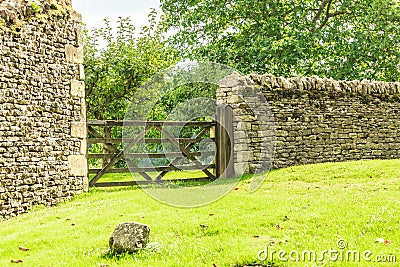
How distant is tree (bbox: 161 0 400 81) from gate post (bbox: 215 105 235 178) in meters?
6.20

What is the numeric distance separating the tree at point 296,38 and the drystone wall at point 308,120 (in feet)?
14.2

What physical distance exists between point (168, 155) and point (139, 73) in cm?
539

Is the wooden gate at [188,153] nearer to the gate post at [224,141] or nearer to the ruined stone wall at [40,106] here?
the gate post at [224,141]

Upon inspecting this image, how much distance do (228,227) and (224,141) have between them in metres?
6.19

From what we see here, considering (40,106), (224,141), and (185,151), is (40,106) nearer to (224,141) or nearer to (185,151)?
(185,151)

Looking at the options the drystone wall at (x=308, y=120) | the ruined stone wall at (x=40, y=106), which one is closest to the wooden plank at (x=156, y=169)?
the ruined stone wall at (x=40, y=106)

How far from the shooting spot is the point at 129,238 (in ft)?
19.3

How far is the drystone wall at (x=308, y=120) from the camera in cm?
1283

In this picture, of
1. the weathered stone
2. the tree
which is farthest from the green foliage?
the weathered stone

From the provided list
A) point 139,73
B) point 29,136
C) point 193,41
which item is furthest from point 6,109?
point 193,41

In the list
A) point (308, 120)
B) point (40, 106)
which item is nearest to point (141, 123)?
point (40, 106)

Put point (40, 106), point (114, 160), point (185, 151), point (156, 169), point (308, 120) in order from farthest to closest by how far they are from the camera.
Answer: point (308, 120)
point (185, 151)
point (156, 169)
point (114, 160)
point (40, 106)

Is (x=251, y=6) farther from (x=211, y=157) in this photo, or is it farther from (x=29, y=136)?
(x=29, y=136)

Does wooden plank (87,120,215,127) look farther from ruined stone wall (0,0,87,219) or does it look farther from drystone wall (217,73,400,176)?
drystone wall (217,73,400,176)
